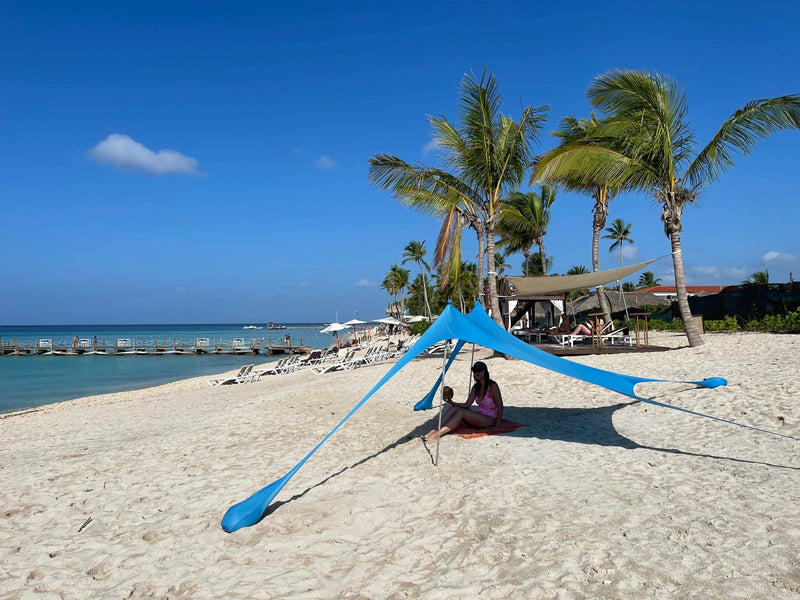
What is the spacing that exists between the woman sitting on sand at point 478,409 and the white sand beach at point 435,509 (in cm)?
23

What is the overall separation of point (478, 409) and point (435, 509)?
2413mm

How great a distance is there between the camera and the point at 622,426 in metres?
6.48

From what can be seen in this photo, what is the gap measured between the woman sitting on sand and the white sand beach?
0.23 metres

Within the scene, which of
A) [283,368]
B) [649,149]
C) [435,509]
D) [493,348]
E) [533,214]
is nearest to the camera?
[435,509]

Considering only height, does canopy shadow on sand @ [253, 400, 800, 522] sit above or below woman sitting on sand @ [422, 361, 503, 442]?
below

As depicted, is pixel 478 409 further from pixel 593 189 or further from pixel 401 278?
pixel 401 278

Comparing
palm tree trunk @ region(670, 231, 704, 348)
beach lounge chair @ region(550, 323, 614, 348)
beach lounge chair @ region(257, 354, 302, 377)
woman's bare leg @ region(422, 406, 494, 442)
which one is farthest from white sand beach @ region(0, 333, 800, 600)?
beach lounge chair @ region(257, 354, 302, 377)

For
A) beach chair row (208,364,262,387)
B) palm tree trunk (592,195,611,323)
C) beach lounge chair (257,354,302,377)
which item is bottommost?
beach chair row (208,364,262,387)

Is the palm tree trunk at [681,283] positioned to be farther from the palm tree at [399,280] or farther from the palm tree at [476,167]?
the palm tree at [399,280]

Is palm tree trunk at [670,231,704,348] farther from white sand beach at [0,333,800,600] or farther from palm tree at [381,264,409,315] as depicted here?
palm tree at [381,264,409,315]

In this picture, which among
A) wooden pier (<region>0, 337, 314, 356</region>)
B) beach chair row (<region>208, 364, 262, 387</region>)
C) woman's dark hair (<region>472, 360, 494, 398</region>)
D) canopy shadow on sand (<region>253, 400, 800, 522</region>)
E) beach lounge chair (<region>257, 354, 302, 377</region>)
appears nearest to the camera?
canopy shadow on sand (<region>253, 400, 800, 522</region>)

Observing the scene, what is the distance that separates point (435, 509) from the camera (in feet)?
13.7

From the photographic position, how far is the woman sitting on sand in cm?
618

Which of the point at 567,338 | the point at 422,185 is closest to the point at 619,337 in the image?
the point at 567,338
